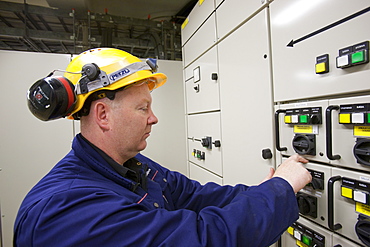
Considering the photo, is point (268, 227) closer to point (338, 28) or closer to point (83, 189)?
point (83, 189)

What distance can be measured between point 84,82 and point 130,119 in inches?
8.9

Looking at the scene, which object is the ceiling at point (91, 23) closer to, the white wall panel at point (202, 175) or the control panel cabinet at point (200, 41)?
the control panel cabinet at point (200, 41)

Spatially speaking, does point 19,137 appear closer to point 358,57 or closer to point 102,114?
point 102,114

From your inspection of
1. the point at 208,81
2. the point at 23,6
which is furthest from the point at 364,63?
the point at 23,6

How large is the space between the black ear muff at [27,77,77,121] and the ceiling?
2050mm

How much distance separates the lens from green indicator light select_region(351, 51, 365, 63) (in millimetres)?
716

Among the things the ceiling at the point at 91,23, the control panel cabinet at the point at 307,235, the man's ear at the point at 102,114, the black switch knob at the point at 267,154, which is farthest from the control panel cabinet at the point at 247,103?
the ceiling at the point at 91,23

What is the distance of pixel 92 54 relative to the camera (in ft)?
2.98

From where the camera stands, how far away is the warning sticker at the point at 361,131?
0.74 meters

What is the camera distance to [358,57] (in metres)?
0.73

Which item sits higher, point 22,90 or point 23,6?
point 23,6

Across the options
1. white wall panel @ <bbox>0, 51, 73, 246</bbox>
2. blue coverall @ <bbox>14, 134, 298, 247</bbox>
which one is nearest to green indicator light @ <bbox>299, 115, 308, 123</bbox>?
blue coverall @ <bbox>14, 134, 298, 247</bbox>

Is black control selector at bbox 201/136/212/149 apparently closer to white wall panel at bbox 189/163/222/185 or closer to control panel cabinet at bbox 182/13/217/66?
white wall panel at bbox 189/163/222/185

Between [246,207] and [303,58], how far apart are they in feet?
2.36
